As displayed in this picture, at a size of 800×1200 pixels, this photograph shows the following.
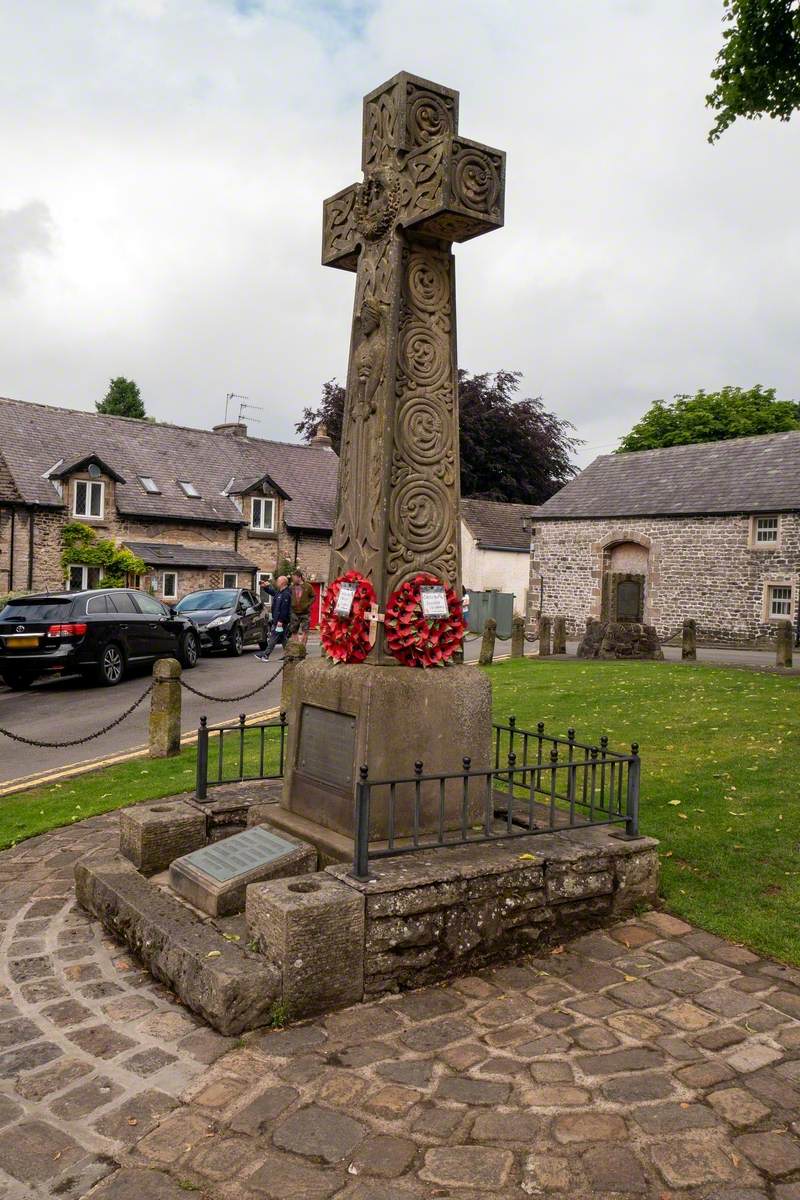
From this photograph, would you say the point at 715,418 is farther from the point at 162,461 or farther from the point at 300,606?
the point at 300,606

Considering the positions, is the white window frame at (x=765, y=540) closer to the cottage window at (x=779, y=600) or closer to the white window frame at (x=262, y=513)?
the cottage window at (x=779, y=600)

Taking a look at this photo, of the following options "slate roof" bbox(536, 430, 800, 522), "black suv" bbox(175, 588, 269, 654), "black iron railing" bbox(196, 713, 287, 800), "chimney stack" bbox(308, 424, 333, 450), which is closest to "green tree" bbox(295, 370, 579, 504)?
"chimney stack" bbox(308, 424, 333, 450)

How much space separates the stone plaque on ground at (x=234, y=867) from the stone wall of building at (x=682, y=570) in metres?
23.4

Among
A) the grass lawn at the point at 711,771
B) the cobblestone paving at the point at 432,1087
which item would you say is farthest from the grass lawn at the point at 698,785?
the cobblestone paving at the point at 432,1087

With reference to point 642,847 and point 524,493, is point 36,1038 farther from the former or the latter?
point 524,493

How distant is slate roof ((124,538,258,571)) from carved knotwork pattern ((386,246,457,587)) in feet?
87.1

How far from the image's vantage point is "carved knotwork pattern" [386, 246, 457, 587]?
541cm

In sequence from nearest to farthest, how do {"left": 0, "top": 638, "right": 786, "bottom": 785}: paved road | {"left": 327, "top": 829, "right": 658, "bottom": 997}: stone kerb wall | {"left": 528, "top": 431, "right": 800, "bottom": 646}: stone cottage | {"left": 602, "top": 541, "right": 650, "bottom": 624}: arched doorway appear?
{"left": 327, "top": 829, "right": 658, "bottom": 997}: stone kerb wall < {"left": 0, "top": 638, "right": 786, "bottom": 785}: paved road < {"left": 528, "top": 431, "right": 800, "bottom": 646}: stone cottage < {"left": 602, "top": 541, "right": 650, "bottom": 624}: arched doorway

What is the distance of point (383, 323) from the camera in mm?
5480

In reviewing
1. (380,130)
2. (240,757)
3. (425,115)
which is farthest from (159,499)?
(425,115)

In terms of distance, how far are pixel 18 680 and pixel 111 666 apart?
5.61ft

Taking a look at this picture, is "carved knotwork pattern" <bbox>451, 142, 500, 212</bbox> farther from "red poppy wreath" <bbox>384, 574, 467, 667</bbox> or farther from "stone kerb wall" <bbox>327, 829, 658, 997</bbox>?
"stone kerb wall" <bbox>327, 829, 658, 997</bbox>

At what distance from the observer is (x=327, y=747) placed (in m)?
5.52

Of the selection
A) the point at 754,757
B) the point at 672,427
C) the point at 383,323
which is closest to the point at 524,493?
the point at 672,427
